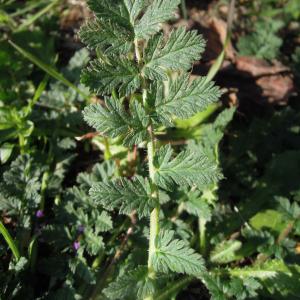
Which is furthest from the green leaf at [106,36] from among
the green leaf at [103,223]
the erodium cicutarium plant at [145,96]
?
the green leaf at [103,223]

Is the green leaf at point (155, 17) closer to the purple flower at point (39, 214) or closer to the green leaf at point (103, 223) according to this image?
the green leaf at point (103, 223)

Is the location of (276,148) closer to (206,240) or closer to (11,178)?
(206,240)

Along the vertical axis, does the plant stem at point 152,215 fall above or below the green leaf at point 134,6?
below

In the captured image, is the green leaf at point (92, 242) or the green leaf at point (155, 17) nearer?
the green leaf at point (155, 17)

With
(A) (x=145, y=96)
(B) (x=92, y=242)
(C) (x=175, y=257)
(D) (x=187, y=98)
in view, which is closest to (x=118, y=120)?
(A) (x=145, y=96)

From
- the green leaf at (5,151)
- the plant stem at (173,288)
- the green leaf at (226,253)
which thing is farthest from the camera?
the green leaf at (5,151)

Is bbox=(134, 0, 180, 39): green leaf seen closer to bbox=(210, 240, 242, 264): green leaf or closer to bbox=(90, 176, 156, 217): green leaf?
bbox=(90, 176, 156, 217): green leaf
